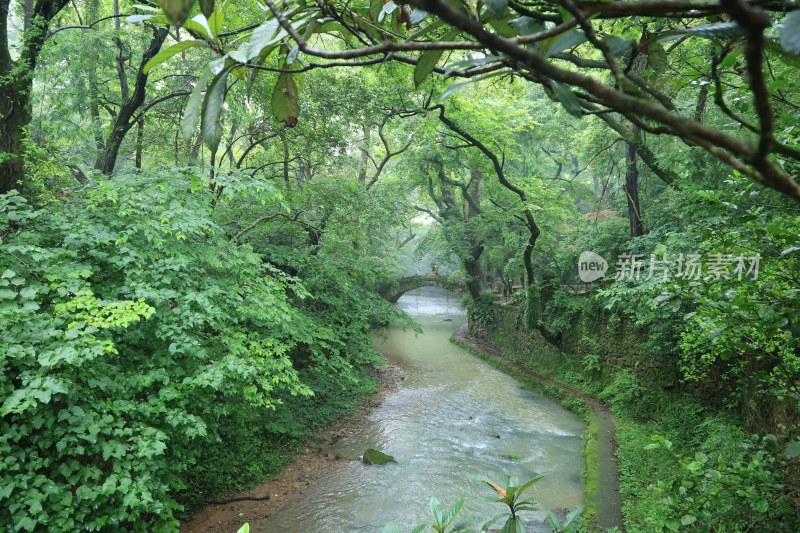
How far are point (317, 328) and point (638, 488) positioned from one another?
400 cm

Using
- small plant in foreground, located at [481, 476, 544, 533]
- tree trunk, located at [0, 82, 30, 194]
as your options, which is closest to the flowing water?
small plant in foreground, located at [481, 476, 544, 533]

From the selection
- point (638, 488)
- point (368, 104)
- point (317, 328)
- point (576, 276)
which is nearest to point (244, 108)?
point (368, 104)

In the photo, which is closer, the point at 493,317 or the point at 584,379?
the point at 584,379

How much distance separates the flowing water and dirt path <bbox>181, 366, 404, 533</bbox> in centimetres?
14

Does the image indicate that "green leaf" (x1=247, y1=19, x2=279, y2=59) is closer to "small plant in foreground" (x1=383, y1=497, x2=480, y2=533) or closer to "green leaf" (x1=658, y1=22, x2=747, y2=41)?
"green leaf" (x1=658, y1=22, x2=747, y2=41)

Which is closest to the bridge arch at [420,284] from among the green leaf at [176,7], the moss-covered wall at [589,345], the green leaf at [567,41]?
the moss-covered wall at [589,345]

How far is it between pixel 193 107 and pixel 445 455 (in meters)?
6.31

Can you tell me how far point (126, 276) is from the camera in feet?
11.0

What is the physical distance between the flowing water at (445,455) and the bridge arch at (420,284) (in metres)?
4.97

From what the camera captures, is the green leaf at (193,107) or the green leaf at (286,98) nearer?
the green leaf at (193,107)

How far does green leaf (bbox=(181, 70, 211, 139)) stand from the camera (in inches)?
35.1

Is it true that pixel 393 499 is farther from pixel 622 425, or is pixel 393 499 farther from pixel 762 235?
pixel 762 235

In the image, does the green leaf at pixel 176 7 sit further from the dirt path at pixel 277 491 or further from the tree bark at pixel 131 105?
the tree bark at pixel 131 105

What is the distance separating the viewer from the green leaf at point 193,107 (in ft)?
2.93
